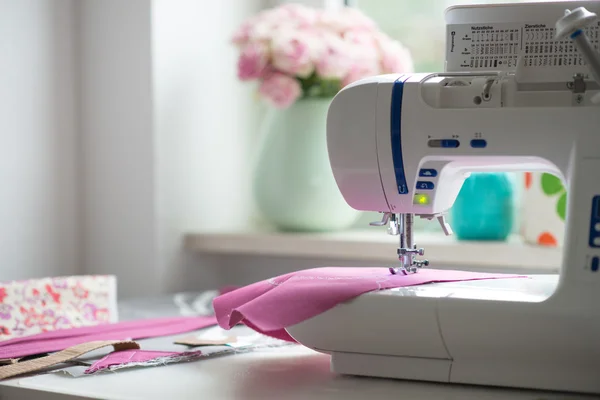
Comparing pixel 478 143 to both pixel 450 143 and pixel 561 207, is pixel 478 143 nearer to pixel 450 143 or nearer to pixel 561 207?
pixel 450 143

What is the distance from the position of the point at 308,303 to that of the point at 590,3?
0.55 m

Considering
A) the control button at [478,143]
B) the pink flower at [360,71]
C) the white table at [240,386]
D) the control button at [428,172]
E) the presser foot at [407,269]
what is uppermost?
the pink flower at [360,71]

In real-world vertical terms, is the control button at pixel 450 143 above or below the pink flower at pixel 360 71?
below

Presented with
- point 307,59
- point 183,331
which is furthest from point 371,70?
point 183,331

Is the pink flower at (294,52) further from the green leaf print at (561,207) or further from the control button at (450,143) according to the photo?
the control button at (450,143)

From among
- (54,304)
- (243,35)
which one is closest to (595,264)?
(54,304)

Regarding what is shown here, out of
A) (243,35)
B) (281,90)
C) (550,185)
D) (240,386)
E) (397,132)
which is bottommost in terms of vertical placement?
(240,386)

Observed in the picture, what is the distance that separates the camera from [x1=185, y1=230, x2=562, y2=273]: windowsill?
1888 millimetres

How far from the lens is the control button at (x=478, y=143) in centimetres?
119

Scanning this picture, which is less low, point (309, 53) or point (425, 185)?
point (309, 53)

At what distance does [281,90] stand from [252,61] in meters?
0.10

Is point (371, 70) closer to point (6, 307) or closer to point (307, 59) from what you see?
point (307, 59)

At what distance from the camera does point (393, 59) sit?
209cm

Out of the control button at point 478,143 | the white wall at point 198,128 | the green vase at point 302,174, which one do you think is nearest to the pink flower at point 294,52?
the green vase at point 302,174
